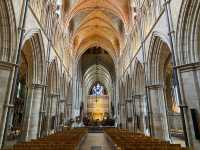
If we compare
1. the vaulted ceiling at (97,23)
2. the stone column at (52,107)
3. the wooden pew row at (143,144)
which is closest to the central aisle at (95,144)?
the wooden pew row at (143,144)

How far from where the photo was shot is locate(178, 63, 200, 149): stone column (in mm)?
7203

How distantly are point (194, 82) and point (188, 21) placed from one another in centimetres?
288

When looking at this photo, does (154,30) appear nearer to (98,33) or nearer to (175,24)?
(175,24)

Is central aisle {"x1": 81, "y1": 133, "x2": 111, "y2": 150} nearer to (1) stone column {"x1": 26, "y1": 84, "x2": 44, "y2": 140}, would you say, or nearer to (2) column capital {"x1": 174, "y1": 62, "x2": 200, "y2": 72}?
(1) stone column {"x1": 26, "y1": 84, "x2": 44, "y2": 140}

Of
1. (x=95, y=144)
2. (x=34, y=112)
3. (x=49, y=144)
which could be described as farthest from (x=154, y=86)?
(x=49, y=144)

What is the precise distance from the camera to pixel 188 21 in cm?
799

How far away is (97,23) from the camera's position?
1109 inches

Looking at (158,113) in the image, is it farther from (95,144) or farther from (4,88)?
(4,88)

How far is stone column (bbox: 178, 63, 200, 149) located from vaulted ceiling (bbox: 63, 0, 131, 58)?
15212 mm

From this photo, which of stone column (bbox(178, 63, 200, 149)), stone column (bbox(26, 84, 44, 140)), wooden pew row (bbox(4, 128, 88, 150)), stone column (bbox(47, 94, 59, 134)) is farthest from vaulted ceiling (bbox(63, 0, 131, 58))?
wooden pew row (bbox(4, 128, 88, 150))

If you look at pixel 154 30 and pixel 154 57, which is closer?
pixel 154 30

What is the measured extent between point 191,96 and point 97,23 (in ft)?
75.9

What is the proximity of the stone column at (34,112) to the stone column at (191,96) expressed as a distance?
9.27 m

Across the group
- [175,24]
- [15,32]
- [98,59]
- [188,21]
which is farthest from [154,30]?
[98,59]
